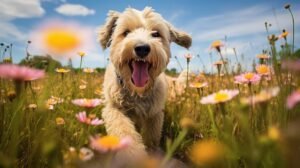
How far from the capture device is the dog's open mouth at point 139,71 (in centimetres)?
427

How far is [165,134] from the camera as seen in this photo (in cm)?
477

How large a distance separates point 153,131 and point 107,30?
1.69 meters

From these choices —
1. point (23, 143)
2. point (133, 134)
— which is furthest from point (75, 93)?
point (23, 143)

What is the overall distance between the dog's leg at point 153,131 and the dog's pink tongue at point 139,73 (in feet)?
1.80

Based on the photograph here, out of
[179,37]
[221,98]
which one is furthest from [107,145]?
[179,37]

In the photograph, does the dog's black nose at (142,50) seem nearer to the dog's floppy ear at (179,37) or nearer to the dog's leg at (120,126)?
the dog's leg at (120,126)

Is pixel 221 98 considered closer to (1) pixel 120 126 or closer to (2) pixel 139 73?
(1) pixel 120 126

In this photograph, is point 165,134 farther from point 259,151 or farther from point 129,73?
point 259,151

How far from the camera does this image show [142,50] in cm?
408

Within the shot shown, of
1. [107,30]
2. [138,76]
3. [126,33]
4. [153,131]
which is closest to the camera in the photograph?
[138,76]

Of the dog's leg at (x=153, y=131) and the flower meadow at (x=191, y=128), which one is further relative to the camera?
the dog's leg at (x=153, y=131)

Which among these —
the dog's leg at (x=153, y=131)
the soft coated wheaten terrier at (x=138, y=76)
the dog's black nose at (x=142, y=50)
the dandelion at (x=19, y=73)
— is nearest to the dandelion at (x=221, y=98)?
the dandelion at (x=19, y=73)

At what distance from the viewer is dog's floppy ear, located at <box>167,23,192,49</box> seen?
203 inches

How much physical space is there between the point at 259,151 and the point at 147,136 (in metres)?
3.28
